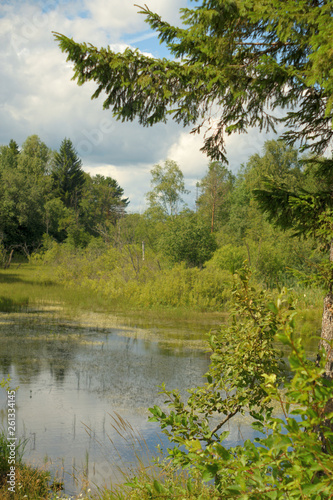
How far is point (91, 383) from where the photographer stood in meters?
8.02

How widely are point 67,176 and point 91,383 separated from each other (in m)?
40.8

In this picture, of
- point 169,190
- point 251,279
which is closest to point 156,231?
point 169,190

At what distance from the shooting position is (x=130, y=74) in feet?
17.7

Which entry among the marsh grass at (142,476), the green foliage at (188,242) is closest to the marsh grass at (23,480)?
the marsh grass at (142,476)

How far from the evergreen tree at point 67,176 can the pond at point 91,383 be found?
33.0 meters

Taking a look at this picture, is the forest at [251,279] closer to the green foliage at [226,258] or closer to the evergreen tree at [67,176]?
the green foliage at [226,258]

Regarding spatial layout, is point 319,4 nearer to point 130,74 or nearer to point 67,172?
point 130,74

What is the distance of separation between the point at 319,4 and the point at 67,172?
43.6 meters

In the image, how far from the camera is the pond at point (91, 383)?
17.0 feet

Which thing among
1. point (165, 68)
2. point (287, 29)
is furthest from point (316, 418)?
point (165, 68)

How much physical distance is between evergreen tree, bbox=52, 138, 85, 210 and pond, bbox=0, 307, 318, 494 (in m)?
33.0

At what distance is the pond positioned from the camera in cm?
519

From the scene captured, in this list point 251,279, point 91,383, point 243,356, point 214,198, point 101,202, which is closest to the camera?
point 243,356

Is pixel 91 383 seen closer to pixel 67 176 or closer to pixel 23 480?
pixel 23 480
